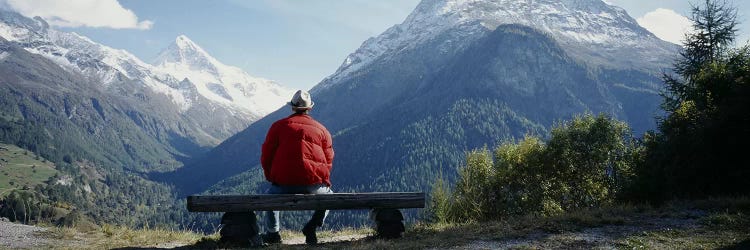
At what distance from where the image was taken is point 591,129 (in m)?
35.0

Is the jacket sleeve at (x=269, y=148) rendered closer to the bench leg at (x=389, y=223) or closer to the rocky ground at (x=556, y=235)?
the rocky ground at (x=556, y=235)

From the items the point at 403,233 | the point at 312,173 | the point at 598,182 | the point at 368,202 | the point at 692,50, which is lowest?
the point at 598,182

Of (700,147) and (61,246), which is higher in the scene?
(700,147)

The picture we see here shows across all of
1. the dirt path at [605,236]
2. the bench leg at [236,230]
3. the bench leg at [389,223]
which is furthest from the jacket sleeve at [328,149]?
the dirt path at [605,236]

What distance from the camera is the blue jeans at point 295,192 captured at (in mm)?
10039

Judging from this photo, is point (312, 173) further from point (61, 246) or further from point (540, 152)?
point (540, 152)

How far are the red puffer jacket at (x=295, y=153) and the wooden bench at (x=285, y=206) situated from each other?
0.46 m

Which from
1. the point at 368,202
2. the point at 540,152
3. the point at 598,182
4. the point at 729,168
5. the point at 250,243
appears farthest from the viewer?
the point at 598,182

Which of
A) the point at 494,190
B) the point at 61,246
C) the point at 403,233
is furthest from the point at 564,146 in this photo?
the point at 61,246

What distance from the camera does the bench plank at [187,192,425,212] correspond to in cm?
926

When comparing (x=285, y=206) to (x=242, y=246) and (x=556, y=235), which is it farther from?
(x=556, y=235)

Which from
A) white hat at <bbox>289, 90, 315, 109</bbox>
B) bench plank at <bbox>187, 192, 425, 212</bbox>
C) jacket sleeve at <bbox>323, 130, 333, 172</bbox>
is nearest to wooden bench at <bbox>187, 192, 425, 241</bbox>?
bench plank at <bbox>187, 192, 425, 212</bbox>

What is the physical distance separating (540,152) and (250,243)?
80.7 ft

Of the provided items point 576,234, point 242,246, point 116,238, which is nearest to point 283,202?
point 242,246
